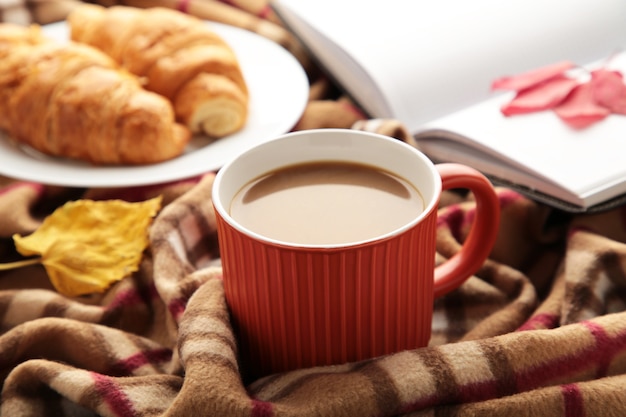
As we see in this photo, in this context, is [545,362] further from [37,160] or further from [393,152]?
[37,160]

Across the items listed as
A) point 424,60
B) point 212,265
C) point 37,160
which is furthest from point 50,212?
point 424,60

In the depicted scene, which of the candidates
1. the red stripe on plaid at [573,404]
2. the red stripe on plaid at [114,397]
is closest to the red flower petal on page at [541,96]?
the red stripe on plaid at [573,404]

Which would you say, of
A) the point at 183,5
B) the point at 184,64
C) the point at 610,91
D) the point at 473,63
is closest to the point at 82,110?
the point at 184,64

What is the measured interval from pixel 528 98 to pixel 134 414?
20.4 inches

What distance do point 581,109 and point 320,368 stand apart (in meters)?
0.41

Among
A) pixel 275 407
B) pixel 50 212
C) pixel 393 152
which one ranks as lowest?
pixel 50 212

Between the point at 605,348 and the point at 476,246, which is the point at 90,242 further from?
Answer: the point at 605,348

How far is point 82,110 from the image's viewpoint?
88 cm

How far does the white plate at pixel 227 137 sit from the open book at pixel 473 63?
5cm

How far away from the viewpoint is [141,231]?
76 cm

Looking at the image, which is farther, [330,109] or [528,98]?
[330,109]

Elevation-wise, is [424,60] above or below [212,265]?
above

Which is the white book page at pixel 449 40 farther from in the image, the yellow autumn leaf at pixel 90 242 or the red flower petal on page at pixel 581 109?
the yellow autumn leaf at pixel 90 242


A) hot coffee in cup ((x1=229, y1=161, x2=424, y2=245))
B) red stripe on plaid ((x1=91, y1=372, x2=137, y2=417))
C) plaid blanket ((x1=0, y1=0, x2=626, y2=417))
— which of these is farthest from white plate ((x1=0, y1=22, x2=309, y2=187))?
red stripe on plaid ((x1=91, y1=372, x2=137, y2=417))
